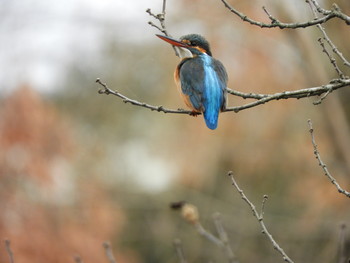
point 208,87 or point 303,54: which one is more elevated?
point 303,54

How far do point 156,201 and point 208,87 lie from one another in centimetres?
1018

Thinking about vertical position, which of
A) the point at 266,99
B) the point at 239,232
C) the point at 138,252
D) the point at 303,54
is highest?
the point at 303,54

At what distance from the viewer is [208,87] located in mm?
3766

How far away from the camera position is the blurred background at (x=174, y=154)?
8.45m

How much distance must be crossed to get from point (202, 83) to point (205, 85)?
0.02 meters

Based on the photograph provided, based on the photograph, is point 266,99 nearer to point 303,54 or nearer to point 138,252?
point 303,54

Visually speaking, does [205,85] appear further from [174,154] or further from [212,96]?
[174,154]

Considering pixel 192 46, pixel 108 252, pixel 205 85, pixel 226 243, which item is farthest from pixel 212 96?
pixel 108 252

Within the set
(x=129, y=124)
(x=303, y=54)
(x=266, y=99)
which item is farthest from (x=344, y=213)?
(x=266, y=99)

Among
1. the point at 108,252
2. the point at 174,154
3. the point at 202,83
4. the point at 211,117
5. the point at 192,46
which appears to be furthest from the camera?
the point at 174,154

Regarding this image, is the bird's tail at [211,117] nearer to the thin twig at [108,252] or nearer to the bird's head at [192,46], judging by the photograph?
the bird's head at [192,46]

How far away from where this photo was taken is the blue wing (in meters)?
3.66

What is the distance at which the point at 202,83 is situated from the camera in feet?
12.4

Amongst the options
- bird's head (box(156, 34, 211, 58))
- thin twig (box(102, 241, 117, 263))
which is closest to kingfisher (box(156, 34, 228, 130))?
bird's head (box(156, 34, 211, 58))
